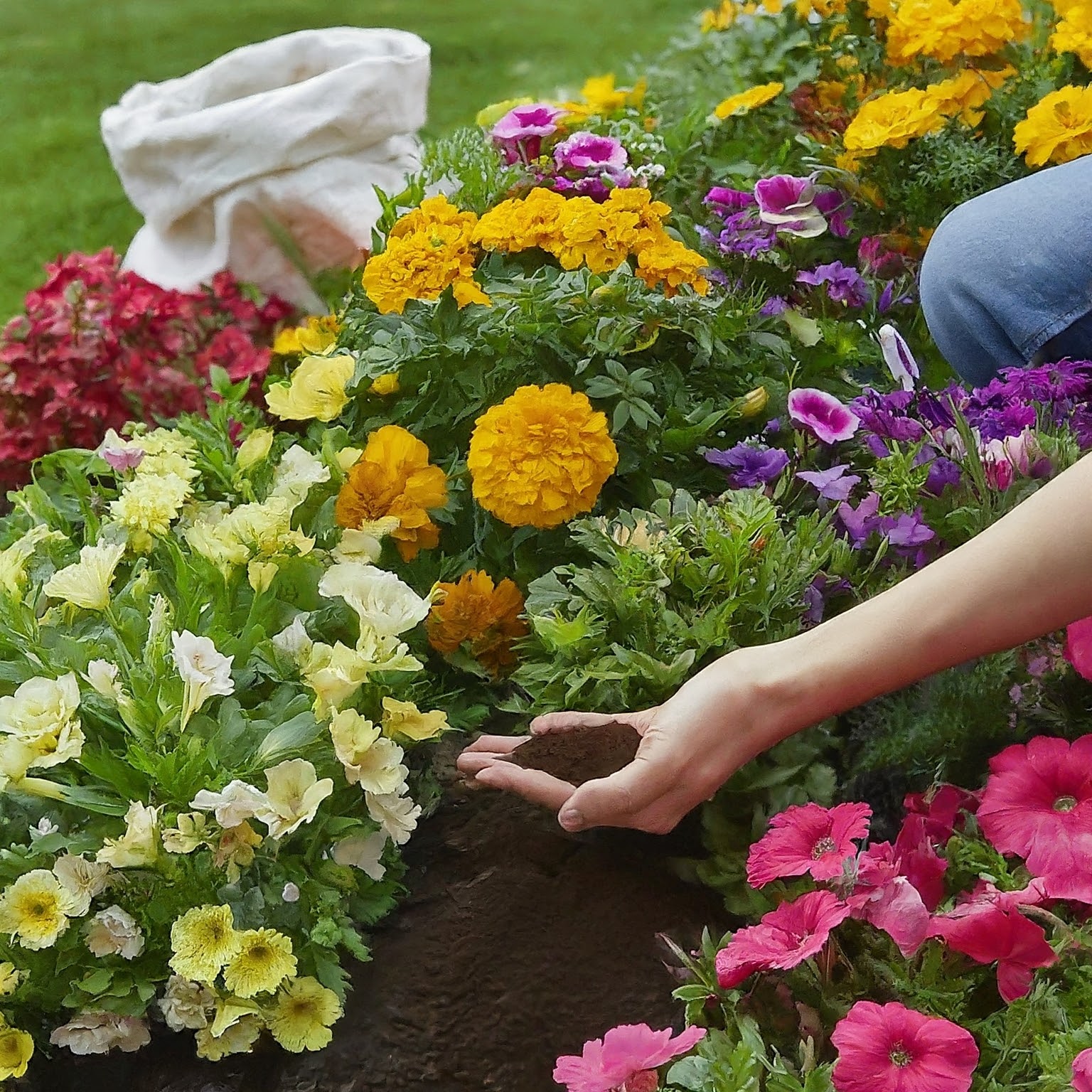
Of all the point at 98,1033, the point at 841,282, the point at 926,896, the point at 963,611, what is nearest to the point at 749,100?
the point at 841,282

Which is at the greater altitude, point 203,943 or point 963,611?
point 963,611

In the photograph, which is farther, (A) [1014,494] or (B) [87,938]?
(A) [1014,494]

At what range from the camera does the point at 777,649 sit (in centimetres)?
120

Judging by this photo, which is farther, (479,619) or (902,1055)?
(479,619)

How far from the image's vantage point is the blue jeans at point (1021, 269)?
5.16 feet

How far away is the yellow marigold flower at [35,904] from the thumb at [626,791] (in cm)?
50

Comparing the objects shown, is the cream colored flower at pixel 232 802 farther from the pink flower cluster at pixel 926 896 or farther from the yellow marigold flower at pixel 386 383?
the yellow marigold flower at pixel 386 383

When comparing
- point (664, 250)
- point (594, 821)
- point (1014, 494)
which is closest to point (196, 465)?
Answer: point (664, 250)

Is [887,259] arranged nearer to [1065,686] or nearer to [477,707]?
[1065,686]

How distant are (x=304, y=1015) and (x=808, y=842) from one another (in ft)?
1.76

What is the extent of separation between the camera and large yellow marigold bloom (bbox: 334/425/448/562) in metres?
1.58

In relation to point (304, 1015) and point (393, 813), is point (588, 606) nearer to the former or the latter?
point (393, 813)

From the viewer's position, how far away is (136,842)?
1.21 meters

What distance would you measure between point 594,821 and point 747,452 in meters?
0.55
